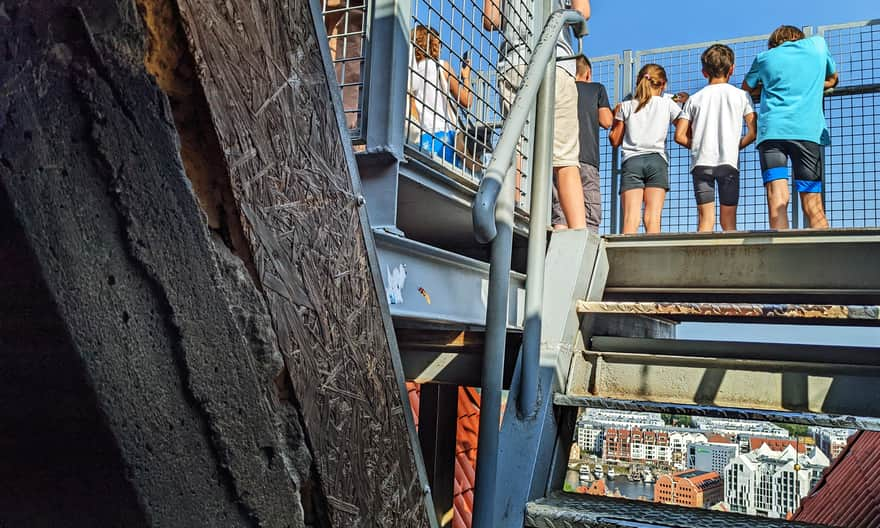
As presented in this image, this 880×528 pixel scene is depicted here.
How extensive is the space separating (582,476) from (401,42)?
6124 mm

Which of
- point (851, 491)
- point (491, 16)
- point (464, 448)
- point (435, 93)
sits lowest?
point (464, 448)

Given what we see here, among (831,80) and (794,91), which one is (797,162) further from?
(831,80)

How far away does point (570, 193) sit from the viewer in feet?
12.8

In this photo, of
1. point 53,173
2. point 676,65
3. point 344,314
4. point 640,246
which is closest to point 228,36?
A: point 53,173

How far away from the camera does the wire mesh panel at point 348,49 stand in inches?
103

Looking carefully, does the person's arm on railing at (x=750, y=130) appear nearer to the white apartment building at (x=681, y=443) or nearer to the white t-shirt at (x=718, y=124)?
the white t-shirt at (x=718, y=124)

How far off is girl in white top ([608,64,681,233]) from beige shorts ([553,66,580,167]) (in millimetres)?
574

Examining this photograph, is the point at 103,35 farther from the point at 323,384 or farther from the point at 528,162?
the point at 528,162

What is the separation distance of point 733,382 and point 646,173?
6.78 ft

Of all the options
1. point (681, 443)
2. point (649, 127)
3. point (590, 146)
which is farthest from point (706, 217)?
point (681, 443)

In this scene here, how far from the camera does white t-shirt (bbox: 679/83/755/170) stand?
4.47m

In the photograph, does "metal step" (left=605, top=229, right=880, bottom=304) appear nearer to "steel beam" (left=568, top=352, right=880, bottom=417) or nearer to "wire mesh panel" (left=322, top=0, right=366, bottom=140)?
"steel beam" (left=568, top=352, right=880, bottom=417)

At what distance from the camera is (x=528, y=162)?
3631 millimetres

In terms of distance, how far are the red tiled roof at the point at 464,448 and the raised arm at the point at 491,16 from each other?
3.41 metres
